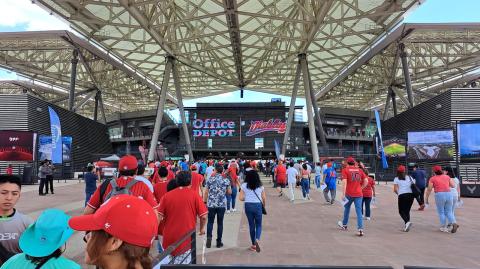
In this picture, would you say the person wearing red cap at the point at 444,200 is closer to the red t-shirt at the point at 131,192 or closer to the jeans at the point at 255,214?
the jeans at the point at 255,214

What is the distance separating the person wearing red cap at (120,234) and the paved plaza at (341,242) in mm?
5414

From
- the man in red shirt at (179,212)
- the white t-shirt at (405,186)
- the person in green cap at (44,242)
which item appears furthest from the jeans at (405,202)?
the person in green cap at (44,242)

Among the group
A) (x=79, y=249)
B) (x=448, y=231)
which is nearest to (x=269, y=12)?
(x=448, y=231)

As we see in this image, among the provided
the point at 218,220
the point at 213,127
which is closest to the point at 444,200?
the point at 218,220

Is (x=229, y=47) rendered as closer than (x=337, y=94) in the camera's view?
Yes

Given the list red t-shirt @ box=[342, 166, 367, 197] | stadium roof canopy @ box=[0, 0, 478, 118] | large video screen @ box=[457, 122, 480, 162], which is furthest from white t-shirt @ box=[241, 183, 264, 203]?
stadium roof canopy @ box=[0, 0, 478, 118]

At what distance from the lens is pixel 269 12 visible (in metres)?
35.4

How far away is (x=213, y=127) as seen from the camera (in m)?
67.4

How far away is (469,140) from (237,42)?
93.7 ft

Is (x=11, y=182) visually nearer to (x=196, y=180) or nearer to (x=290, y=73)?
(x=196, y=180)

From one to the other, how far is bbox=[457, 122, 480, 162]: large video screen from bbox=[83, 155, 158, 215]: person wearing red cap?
65.7 feet

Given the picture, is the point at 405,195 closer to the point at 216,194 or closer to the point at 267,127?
the point at 216,194

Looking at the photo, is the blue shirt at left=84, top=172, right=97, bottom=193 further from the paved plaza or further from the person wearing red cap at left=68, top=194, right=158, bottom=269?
the person wearing red cap at left=68, top=194, right=158, bottom=269

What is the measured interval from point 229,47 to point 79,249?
4067 cm
